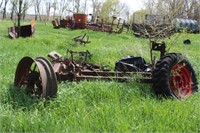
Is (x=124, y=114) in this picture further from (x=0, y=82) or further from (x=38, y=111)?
(x=0, y=82)

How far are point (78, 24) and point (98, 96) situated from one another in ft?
82.9

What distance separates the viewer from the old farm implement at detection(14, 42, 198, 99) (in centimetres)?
428

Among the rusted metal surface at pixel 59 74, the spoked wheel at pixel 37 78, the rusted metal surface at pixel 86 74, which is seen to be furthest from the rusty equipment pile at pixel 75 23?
the spoked wheel at pixel 37 78

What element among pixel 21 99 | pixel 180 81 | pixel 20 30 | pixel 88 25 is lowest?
Result: pixel 21 99

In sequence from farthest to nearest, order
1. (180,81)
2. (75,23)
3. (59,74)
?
(75,23) < (180,81) < (59,74)

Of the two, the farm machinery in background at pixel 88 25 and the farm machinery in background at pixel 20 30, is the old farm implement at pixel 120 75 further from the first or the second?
the farm machinery in background at pixel 88 25

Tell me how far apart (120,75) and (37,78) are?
1.60 meters

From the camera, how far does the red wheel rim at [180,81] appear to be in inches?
198

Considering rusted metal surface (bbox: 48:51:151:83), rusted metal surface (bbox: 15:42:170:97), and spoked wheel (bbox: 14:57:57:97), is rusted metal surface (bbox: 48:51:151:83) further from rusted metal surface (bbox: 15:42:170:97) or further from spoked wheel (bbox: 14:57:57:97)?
spoked wheel (bbox: 14:57:57:97)

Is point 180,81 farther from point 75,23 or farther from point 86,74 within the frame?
point 75,23

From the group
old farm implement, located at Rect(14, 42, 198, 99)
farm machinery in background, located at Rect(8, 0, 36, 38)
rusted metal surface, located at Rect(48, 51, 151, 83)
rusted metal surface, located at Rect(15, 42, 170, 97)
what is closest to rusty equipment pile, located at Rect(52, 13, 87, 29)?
farm machinery in background, located at Rect(8, 0, 36, 38)

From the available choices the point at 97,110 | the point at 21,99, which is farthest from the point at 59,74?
the point at 97,110

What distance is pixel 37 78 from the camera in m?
4.53

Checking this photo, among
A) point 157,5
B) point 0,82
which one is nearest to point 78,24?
point 157,5
